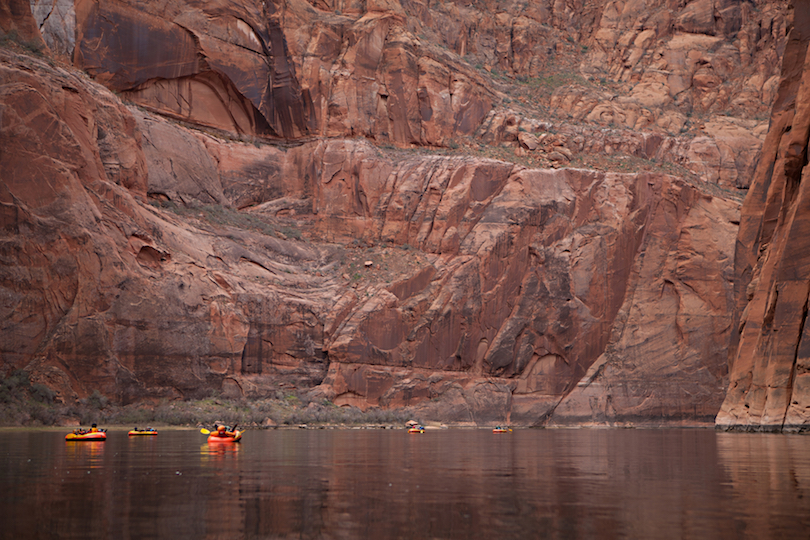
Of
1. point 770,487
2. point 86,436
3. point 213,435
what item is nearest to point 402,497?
point 770,487

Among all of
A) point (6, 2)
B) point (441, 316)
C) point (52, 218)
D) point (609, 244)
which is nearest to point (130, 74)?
point (6, 2)

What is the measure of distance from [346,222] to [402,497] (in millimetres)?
65107

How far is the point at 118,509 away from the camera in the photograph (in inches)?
521

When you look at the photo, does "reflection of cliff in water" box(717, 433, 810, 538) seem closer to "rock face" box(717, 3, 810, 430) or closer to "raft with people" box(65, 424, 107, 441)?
"rock face" box(717, 3, 810, 430)

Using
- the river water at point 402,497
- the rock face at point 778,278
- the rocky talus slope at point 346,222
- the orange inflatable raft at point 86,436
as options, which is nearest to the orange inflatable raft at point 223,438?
the orange inflatable raft at point 86,436

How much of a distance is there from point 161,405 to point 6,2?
33879 millimetres

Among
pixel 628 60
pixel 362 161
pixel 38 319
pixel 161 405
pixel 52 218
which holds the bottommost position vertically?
pixel 161 405

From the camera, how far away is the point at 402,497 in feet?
49.0

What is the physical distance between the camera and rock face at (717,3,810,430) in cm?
4400

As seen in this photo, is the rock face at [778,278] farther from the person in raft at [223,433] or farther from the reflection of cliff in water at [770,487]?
the person in raft at [223,433]

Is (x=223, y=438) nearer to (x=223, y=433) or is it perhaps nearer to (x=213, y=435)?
(x=223, y=433)

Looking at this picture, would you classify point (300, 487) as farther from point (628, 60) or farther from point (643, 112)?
point (628, 60)

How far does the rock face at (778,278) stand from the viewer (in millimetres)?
44000

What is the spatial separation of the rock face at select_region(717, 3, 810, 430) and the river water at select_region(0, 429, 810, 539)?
750 inches
